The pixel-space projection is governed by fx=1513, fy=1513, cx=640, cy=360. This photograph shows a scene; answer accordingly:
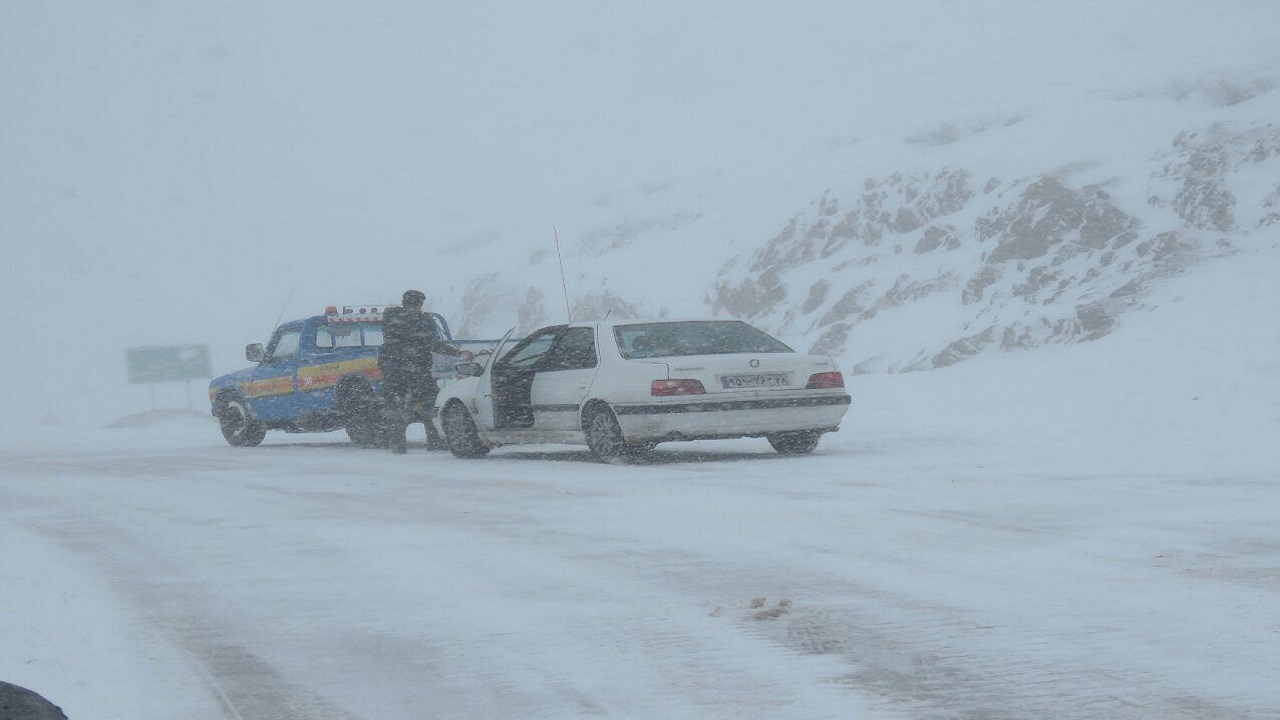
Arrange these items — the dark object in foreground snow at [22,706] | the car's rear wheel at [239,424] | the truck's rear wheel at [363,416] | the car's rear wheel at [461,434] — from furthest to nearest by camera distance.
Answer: the car's rear wheel at [239,424] < the truck's rear wheel at [363,416] < the car's rear wheel at [461,434] < the dark object in foreground snow at [22,706]

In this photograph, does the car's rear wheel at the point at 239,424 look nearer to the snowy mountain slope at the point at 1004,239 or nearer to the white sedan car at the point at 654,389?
the white sedan car at the point at 654,389

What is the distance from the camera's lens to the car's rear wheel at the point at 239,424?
20.6 metres

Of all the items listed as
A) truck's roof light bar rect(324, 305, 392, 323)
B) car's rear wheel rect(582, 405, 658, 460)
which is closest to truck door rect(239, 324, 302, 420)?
truck's roof light bar rect(324, 305, 392, 323)

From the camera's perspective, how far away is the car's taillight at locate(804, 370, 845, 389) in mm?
13305

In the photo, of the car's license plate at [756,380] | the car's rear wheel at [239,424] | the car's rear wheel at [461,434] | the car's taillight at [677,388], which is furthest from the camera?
the car's rear wheel at [239,424]

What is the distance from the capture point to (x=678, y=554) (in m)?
7.46

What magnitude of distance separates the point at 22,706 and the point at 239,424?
1848 cm

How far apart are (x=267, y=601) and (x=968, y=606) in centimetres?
294

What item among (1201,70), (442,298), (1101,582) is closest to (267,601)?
(1101,582)

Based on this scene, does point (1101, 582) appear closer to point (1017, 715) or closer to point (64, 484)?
point (1017, 715)

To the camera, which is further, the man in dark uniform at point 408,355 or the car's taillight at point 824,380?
the man in dark uniform at point 408,355

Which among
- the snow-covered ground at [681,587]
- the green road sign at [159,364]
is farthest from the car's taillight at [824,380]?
the green road sign at [159,364]

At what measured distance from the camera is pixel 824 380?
527 inches

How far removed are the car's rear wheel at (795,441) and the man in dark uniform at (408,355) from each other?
3787 millimetres
